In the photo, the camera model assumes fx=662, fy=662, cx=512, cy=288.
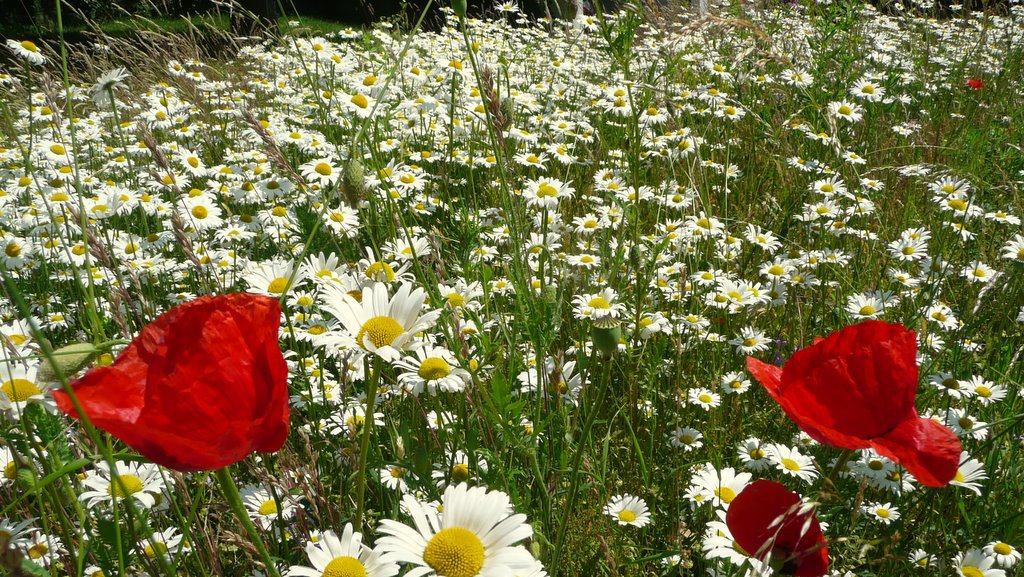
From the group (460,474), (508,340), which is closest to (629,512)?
(460,474)

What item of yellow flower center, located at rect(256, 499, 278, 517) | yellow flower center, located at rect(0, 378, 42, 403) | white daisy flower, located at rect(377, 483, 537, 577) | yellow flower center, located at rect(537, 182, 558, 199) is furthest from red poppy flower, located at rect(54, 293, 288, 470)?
yellow flower center, located at rect(537, 182, 558, 199)

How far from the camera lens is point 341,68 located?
403 cm

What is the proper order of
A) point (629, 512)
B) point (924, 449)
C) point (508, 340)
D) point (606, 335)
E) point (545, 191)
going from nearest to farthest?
point (924, 449) < point (606, 335) < point (508, 340) < point (629, 512) < point (545, 191)

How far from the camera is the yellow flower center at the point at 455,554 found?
76 cm

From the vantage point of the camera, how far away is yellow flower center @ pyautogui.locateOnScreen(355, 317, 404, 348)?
927 millimetres

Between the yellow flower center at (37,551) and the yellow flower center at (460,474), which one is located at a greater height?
the yellow flower center at (460,474)

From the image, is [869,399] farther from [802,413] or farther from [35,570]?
[35,570]

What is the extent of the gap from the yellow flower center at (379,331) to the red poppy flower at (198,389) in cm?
31

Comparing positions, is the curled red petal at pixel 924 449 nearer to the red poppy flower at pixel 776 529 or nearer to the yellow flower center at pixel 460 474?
the red poppy flower at pixel 776 529

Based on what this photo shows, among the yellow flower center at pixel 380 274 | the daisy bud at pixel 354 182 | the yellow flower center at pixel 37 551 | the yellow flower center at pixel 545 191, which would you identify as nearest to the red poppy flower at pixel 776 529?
the yellow flower center at pixel 380 274

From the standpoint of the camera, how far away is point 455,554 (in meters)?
0.76

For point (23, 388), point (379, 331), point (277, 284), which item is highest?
point (379, 331)

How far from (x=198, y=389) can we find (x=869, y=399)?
679 millimetres

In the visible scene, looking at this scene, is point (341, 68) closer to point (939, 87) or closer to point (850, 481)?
point (850, 481)
